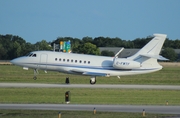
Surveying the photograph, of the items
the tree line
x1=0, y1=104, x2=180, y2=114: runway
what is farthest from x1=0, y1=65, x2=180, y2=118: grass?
the tree line

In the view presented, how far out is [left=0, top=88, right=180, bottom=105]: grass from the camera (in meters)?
37.0

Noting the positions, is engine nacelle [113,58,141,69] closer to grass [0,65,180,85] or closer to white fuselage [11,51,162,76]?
white fuselage [11,51,162,76]

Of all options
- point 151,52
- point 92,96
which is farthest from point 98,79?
point 92,96

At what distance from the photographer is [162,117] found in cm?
2733

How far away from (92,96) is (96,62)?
1518 centimetres

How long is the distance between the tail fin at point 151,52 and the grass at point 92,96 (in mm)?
9343

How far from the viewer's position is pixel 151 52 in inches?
2178

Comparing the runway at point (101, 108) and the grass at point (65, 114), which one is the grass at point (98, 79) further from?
the grass at point (65, 114)

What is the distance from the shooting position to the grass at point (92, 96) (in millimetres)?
36950

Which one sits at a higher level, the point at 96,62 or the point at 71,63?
the point at 96,62

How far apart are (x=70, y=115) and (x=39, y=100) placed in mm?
9512

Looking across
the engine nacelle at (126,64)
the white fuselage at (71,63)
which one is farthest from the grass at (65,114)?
the engine nacelle at (126,64)

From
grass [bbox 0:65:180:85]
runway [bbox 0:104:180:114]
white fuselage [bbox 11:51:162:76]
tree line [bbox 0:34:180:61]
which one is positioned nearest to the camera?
runway [bbox 0:104:180:114]

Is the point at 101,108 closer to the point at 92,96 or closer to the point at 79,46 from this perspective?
the point at 92,96
